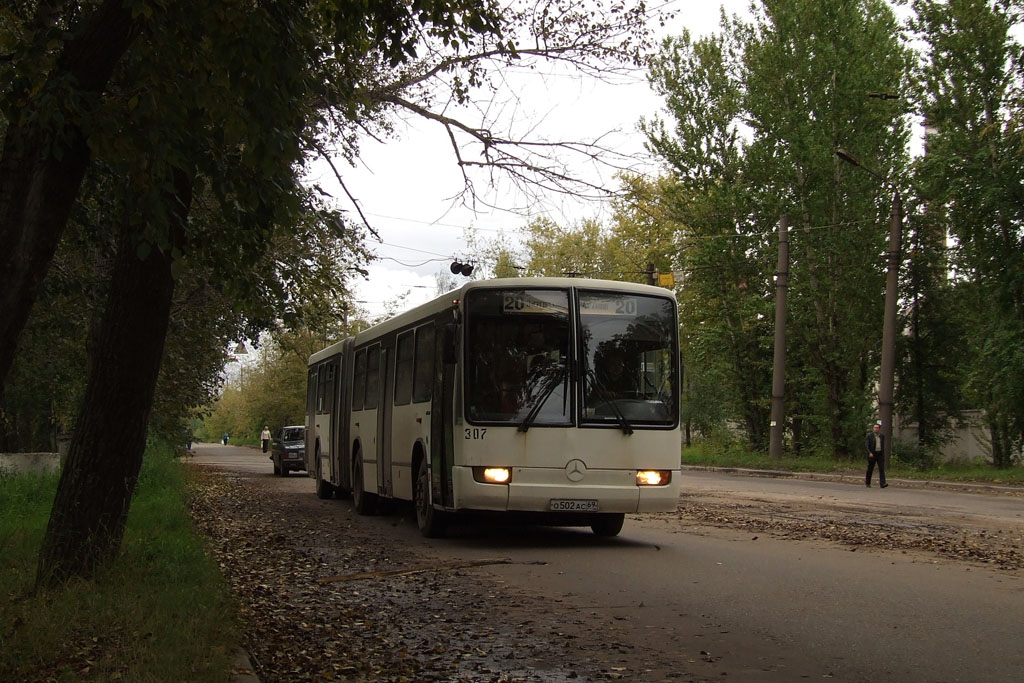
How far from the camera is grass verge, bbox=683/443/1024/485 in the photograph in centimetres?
3039

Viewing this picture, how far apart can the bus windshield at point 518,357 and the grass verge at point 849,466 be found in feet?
62.7

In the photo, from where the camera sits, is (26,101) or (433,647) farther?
(433,647)

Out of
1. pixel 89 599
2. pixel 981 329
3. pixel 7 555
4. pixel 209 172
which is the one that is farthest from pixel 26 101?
pixel 981 329

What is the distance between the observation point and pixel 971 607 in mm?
9062

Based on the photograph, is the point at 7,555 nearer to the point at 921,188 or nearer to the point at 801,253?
the point at 921,188

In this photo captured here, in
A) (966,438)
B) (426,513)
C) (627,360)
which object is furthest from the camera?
(966,438)

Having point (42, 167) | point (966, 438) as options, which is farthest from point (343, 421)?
point (966, 438)

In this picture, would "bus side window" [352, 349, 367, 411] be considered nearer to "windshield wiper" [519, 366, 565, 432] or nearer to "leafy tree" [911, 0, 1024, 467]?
"windshield wiper" [519, 366, 565, 432]

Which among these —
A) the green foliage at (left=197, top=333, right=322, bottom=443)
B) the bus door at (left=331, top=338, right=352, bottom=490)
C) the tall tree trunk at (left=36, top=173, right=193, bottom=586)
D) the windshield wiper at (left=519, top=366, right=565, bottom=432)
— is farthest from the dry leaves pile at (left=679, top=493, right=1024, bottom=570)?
the green foliage at (left=197, top=333, right=322, bottom=443)

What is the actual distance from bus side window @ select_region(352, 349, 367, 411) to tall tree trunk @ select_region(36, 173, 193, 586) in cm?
1021

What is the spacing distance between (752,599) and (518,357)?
472 cm

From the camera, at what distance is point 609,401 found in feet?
44.0

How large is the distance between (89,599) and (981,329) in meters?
30.0

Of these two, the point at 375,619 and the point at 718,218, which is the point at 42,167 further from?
the point at 718,218
